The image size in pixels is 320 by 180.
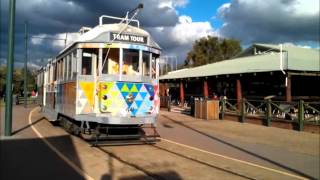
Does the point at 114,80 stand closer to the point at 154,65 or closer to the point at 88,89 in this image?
the point at 88,89

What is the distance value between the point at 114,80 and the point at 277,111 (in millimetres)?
11681

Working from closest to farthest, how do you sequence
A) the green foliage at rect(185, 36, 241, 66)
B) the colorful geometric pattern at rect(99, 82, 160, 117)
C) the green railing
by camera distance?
1. the colorful geometric pattern at rect(99, 82, 160, 117)
2. the green railing
3. the green foliage at rect(185, 36, 241, 66)

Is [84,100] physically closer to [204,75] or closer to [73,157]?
[73,157]

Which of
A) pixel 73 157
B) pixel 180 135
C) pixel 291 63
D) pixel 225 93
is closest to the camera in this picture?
pixel 73 157

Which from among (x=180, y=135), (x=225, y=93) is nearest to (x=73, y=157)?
(x=180, y=135)

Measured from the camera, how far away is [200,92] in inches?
1732

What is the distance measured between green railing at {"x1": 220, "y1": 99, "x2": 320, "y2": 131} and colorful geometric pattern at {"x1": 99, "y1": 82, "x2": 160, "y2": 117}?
869cm

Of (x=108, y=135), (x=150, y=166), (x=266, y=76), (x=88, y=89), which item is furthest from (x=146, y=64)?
A: (x=266, y=76)

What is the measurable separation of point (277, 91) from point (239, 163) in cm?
2216

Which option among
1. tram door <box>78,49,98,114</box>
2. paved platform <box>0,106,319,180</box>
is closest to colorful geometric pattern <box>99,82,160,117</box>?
tram door <box>78,49,98,114</box>

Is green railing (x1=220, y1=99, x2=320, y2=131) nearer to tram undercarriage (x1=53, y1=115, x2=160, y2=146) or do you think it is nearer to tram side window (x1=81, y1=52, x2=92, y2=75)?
tram undercarriage (x1=53, y1=115, x2=160, y2=146)

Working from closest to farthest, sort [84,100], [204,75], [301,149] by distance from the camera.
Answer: [84,100]
[301,149]
[204,75]

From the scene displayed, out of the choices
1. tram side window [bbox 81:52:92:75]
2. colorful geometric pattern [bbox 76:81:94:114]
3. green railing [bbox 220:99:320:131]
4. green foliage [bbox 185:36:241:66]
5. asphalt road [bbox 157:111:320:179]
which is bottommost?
asphalt road [bbox 157:111:320:179]

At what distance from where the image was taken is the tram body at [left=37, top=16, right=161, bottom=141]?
13.8m
